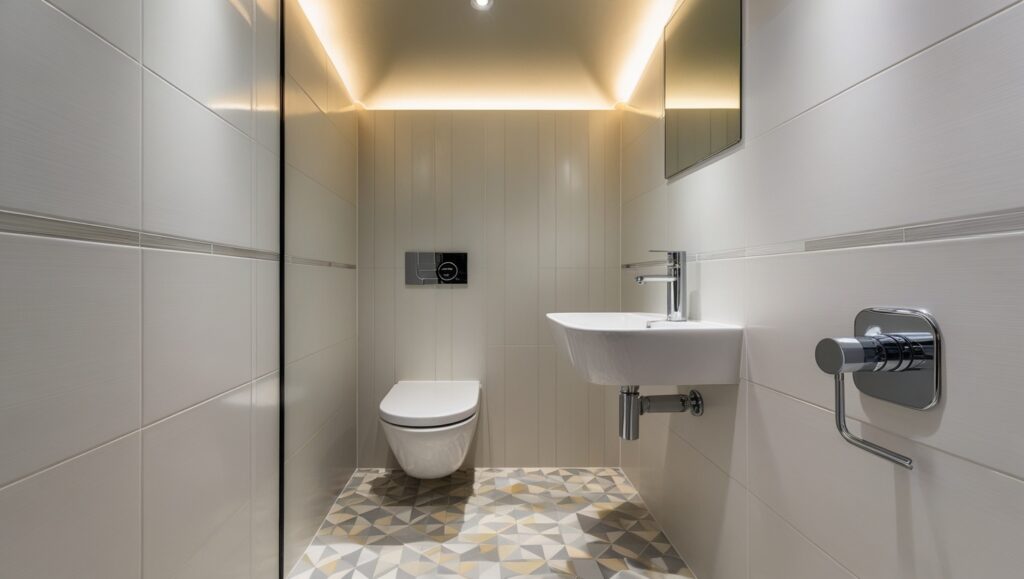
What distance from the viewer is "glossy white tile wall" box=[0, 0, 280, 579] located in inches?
23.6

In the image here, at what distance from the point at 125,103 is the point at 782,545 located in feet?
5.46

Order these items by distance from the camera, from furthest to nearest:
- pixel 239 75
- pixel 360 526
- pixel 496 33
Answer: pixel 496 33 → pixel 360 526 → pixel 239 75

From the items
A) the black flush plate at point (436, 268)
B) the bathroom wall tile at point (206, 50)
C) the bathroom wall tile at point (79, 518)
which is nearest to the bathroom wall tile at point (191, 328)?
the bathroom wall tile at point (79, 518)

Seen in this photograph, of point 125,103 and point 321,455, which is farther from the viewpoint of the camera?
point 321,455

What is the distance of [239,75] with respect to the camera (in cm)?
116

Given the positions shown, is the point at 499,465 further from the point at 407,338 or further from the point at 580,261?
the point at 580,261

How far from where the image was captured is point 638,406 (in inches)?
56.5

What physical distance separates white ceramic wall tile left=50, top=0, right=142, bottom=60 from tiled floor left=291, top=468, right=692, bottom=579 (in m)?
1.58

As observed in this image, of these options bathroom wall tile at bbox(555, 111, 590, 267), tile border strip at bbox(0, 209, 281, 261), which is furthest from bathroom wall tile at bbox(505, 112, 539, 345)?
tile border strip at bbox(0, 209, 281, 261)

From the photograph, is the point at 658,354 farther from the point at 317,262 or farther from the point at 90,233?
the point at 317,262

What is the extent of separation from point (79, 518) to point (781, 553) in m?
1.40

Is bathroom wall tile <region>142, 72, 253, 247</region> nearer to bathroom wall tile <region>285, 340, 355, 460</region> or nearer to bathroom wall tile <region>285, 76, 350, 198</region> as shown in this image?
bathroom wall tile <region>285, 76, 350, 198</region>

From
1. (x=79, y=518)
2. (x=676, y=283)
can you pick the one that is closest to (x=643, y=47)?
(x=676, y=283)

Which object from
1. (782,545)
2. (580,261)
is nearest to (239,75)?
(580,261)
